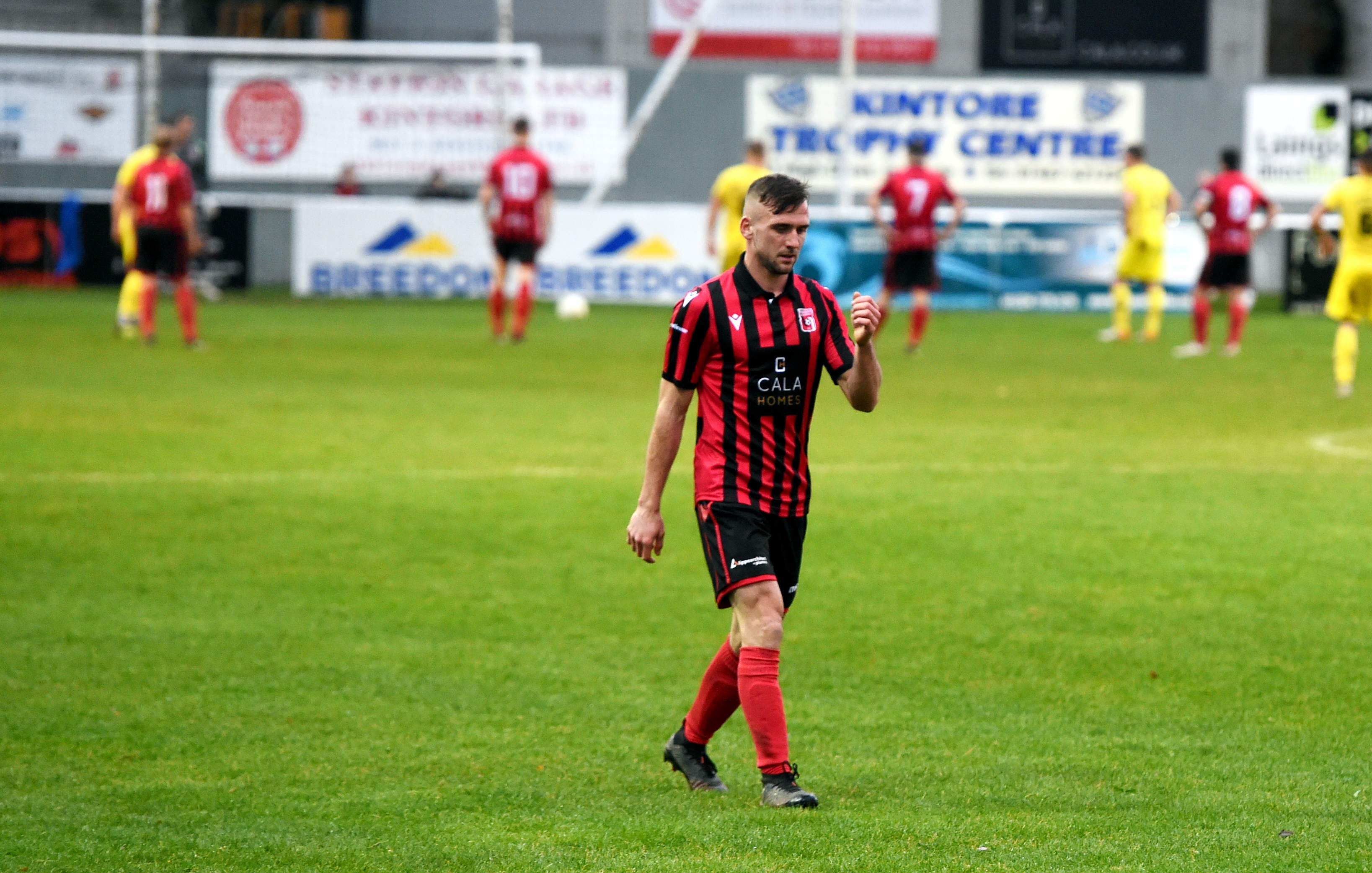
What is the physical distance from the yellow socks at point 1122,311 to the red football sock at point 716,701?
16551mm

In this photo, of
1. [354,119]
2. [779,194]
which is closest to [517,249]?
[354,119]

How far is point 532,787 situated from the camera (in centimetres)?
513

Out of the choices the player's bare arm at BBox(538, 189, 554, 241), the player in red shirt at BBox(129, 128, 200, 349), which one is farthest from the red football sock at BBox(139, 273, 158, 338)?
the player's bare arm at BBox(538, 189, 554, 241)

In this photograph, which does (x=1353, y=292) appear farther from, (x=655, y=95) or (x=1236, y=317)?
(x=655, y=95)

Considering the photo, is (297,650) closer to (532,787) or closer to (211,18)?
(532,787)

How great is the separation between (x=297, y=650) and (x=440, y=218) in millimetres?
18980

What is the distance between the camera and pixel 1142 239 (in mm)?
20781

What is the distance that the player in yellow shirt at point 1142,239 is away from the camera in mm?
20656

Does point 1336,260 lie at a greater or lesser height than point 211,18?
lesser

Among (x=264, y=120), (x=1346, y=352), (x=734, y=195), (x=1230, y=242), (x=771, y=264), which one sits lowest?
(x=1346, y=352)

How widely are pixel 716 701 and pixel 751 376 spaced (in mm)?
945

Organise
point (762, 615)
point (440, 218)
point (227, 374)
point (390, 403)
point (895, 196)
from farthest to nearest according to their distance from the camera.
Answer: point (440, 218), point (895, 196), point (227, 374), point (390, 403), point (762, 615)

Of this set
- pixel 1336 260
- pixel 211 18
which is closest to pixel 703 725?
pixel 1336 260

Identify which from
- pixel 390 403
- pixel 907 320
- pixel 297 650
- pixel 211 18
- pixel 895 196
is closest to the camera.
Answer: pixel 297 650
